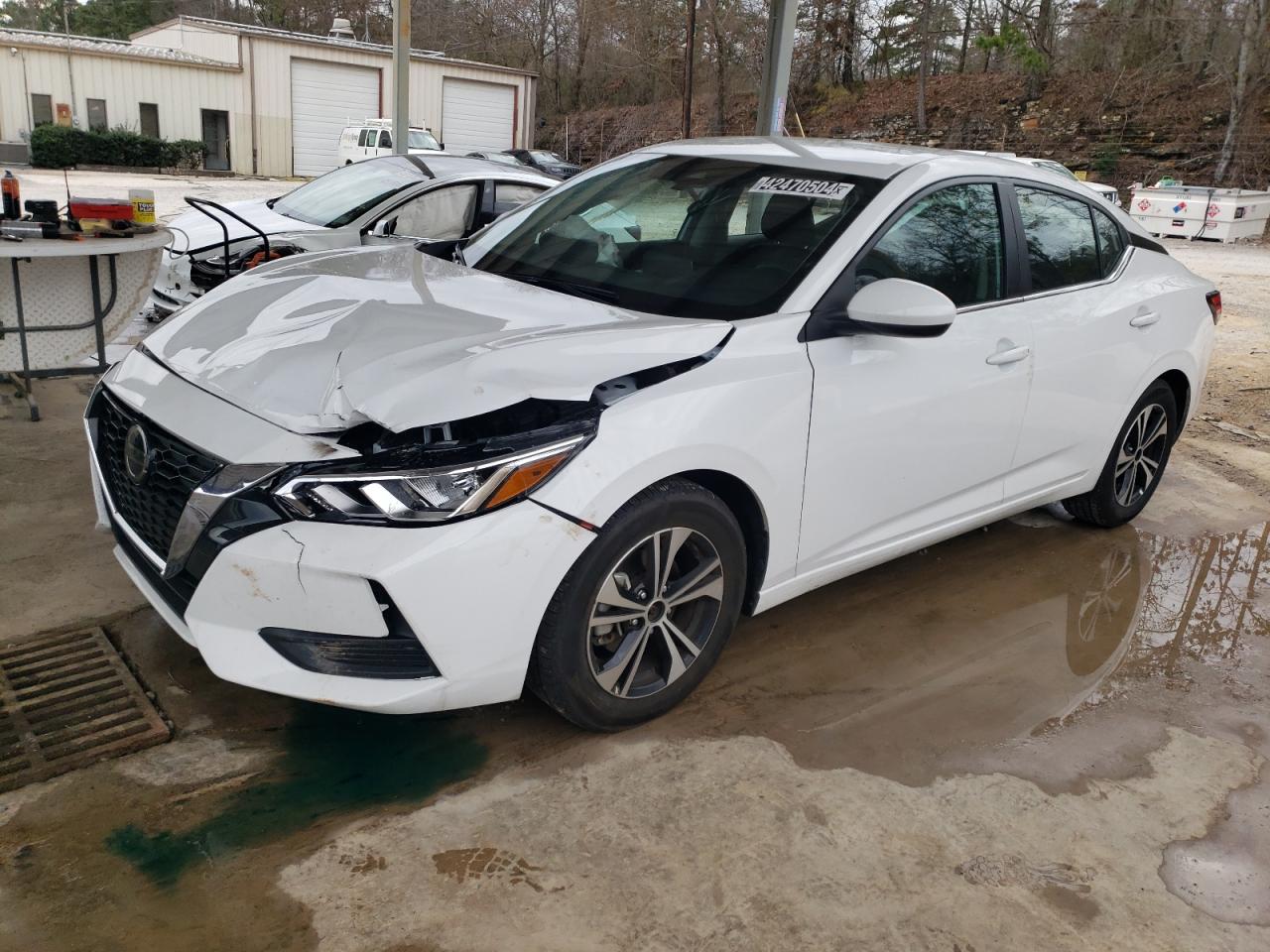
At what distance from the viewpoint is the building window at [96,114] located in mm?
32566

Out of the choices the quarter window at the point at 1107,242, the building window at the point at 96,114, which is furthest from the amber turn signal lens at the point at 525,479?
the building window at the point at 96,114

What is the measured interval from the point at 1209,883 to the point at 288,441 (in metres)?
2.53

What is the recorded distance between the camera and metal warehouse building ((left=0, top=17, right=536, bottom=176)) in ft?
105

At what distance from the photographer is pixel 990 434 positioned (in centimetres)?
376

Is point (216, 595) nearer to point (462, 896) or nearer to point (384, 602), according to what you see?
point (384, 602)

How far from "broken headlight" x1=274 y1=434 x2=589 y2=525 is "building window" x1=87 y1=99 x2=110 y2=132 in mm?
35526

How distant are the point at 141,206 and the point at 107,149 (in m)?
29.6

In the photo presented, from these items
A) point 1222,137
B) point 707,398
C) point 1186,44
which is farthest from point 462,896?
point 1186,44

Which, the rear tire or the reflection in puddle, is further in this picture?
the rear tire

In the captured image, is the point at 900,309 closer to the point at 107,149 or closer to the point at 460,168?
the point at 460,168

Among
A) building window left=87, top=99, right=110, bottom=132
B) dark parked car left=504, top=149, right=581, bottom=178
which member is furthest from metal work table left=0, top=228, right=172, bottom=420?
building window left=87, top=99, right=110, bottom=132

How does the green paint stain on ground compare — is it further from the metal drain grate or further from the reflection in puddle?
the reflection in puddle

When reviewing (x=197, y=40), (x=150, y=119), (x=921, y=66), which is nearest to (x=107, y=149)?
(x=150, y=119)

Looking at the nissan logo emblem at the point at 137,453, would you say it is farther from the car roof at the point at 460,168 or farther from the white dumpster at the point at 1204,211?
the white dumpster at the point at 1204,211
